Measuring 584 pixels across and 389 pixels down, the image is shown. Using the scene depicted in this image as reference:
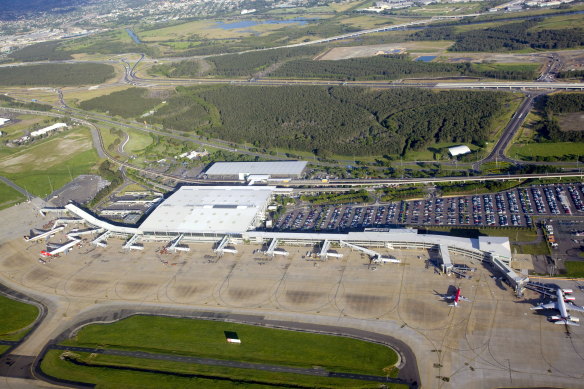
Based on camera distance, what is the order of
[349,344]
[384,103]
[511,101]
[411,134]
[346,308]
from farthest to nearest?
[384,103] < [511,101] < [411,134] < [346,308] < [349,344]

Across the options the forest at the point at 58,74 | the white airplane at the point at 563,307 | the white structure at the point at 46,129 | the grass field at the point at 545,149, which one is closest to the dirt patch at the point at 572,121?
the grass field at the point at 545,149

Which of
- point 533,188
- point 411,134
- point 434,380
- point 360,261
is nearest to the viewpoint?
point 434,380

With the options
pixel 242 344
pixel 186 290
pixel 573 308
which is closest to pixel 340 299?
pixel 242 344

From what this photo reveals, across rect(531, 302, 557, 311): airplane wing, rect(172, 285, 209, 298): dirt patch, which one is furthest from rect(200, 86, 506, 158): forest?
rect(531, 302, 557, 311): airplane wing

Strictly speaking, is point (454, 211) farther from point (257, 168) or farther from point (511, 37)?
point (511, 37)

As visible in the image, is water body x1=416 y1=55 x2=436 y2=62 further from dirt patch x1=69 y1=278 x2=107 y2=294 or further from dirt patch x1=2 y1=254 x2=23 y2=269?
dirt patch x1=2 y1=254 x2=23 y2=269

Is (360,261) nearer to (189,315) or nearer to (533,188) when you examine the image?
(189,315)

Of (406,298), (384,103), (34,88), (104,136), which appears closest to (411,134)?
(384,103)
